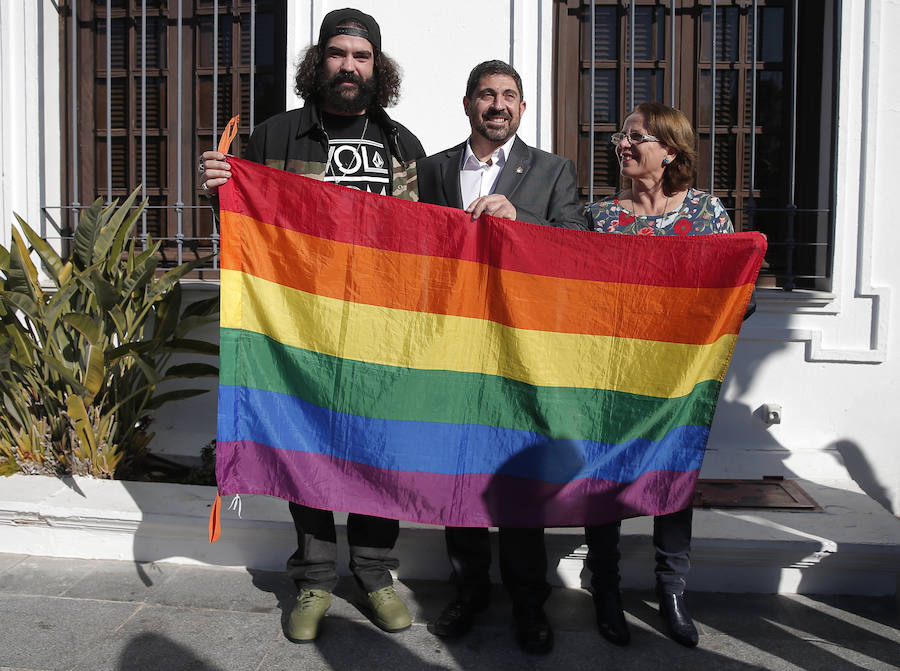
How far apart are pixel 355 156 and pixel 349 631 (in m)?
1.75

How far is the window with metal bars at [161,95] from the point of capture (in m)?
4.92

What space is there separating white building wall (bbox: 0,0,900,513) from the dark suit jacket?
63.7 inches

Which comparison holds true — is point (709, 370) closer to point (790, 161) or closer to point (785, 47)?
point (790, 161)

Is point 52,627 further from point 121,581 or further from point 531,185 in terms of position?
point 531,185

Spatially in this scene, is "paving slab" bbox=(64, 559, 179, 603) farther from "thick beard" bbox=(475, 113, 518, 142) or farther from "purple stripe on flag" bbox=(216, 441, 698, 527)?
"thick beard" bbox=(475, 113, 518, 142)

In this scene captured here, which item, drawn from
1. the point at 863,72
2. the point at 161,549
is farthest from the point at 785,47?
the point at 161,549

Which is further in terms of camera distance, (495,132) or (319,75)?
(319,75)

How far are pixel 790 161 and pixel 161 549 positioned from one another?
3.90 meters

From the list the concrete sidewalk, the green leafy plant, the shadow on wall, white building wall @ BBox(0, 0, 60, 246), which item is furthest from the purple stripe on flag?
white building wall @ BBox(0, 0, 60, 246)

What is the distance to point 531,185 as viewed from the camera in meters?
2.85

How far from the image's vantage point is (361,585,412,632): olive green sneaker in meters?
2.90

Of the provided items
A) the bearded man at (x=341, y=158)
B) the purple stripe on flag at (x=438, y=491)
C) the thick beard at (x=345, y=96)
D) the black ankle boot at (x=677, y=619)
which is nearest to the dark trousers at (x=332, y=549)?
the bearded man at (x=341, y=158)

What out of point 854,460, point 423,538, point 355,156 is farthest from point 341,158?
point 854,460

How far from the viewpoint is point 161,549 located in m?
3.53
